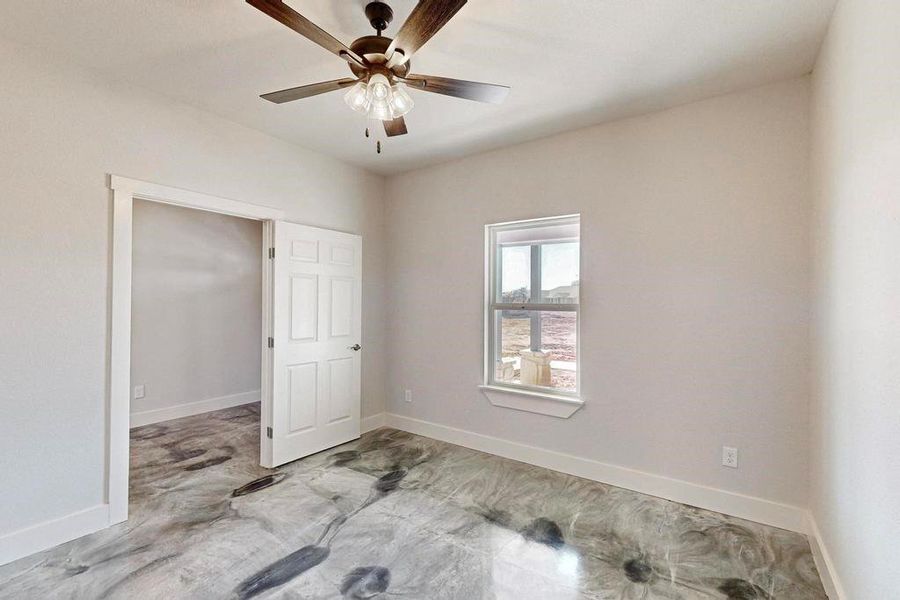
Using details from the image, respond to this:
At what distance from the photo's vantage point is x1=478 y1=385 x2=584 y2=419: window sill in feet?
10.5

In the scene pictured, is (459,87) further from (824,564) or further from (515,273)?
(824,564)

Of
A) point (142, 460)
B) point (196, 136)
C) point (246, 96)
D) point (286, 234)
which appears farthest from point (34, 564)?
point (246, 96)

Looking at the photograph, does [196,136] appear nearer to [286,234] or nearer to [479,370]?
[286,234]

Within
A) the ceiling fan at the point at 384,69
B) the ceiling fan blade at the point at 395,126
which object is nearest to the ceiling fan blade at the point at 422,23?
the ceiling fan at the point at 384,69

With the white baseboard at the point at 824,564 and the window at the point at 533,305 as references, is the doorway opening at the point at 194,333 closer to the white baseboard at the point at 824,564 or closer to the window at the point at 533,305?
the window at the point at 533,305

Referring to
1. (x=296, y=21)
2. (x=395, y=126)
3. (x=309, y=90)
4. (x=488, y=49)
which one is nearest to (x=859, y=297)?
(x=488, y=49)

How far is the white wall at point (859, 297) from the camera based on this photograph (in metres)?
1.27

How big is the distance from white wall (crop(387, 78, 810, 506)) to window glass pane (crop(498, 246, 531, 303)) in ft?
0.70

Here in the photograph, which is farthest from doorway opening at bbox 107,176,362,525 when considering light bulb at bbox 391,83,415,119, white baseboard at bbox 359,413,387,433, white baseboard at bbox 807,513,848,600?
white baseboard at bbox 807,513,848,600

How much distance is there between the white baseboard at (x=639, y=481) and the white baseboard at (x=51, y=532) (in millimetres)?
2432

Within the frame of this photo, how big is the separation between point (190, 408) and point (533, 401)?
3981 mm

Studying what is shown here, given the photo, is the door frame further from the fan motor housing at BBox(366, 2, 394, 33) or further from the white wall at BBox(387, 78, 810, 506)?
the white wall at BBox(387, 78, 810, 506)

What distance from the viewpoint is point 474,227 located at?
147 inches

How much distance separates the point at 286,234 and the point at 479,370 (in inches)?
79.5
